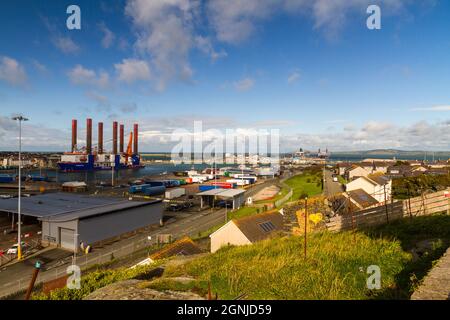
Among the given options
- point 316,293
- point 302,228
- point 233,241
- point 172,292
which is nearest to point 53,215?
point 233,241

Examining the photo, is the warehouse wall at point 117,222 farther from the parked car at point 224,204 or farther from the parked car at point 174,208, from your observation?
the parked car at point 224,204

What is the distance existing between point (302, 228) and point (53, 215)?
2231 cm

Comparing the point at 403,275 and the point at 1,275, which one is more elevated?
the point at 403,275

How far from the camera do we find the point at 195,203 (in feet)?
157

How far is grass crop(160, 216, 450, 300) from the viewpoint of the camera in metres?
5.68

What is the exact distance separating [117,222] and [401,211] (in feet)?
80.0

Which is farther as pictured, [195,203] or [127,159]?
[127,159]

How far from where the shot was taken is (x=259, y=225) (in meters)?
20.6

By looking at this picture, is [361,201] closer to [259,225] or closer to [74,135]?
[259,225]

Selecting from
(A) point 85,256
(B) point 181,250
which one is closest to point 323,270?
(B) point 181,250

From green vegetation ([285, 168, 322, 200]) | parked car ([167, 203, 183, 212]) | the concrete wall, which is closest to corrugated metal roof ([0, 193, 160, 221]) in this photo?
parked car ([167, 203, 183, 212])

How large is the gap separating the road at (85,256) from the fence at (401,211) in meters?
18.0

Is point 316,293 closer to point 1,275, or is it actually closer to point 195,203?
point 1,275
